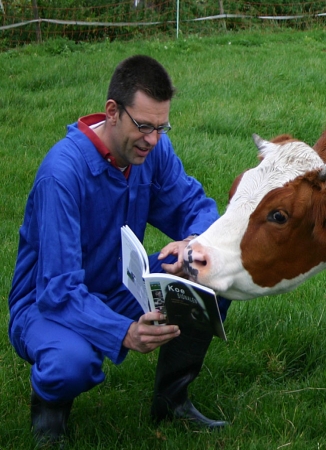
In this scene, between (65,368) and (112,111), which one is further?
(112,111)

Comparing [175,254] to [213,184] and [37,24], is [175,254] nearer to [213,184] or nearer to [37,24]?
[213,184]

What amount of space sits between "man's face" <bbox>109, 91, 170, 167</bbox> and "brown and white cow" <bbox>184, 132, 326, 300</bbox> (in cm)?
53

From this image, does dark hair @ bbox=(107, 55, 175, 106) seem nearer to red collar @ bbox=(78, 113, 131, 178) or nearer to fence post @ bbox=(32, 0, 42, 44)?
red collar @ bbox=(78, 113, 131, 178)

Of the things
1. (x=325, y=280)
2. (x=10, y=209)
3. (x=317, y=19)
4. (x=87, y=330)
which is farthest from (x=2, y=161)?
(x=317, y=19)

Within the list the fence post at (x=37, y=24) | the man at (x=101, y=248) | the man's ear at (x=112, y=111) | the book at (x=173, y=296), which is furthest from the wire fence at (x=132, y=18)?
the book at (x=173, y=296)

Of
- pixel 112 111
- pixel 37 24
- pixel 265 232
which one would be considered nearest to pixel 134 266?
pixel 265 232

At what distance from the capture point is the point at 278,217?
3428 millimetres

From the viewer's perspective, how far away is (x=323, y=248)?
357 cm

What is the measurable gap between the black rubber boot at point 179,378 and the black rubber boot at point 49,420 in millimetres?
543

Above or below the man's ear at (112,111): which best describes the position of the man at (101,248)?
below

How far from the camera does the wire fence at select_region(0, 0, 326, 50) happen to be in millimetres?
16875

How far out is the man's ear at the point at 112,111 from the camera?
380 cm

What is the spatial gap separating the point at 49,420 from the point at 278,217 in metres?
1.46

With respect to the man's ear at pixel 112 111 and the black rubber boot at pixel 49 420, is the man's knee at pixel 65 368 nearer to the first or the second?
the black rubber boot at pixel 49 420
